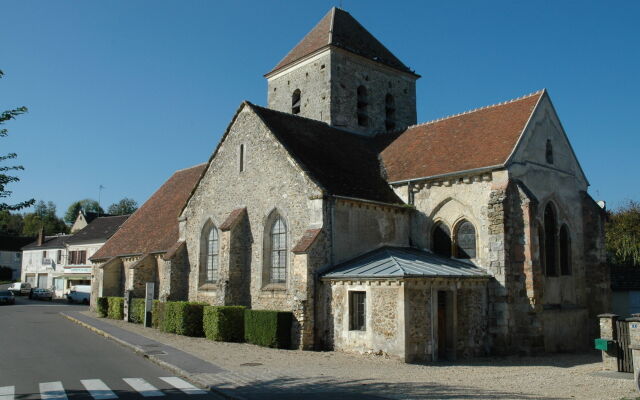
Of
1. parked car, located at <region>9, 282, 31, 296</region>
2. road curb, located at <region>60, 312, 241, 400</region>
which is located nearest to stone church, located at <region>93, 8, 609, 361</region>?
road curb, located at <region>60, 312, 241, 400</region>

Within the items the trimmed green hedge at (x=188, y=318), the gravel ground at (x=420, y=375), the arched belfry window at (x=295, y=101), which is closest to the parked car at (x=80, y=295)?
the trimmed green hedge at (x=188, y=318)

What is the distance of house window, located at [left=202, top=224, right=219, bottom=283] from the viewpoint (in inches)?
931

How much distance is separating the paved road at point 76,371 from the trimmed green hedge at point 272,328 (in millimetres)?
4076

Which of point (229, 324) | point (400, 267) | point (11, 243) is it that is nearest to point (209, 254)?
point (229, 324)

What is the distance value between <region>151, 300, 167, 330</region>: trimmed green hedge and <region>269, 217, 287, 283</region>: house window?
5694 mm

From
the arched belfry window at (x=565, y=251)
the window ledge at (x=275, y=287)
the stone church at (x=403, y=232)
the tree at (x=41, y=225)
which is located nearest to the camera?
the stone church at (x=403, y=232)

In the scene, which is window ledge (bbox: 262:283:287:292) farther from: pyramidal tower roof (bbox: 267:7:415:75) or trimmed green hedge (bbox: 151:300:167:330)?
pyramidal tower roof (bbox: 267:7:415:75)

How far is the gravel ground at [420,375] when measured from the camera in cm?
1109

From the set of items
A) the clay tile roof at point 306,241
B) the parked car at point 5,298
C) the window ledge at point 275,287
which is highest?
the clay tile roof at point 306,241

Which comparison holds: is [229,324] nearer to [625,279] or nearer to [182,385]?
[182,385]

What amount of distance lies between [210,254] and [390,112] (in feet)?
41.2

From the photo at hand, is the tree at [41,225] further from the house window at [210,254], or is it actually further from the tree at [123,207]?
the house window at [210,254]

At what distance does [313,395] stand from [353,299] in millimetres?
6756

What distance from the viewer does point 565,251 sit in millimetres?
20875
